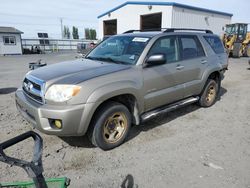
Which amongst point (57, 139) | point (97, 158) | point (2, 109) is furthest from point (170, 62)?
point (2, 109)

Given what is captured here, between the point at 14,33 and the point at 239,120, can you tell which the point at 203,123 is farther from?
the point at 14,33

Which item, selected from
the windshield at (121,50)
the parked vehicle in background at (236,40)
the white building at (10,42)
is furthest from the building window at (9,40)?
the windshield at (121,50)

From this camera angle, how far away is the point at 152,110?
4.27 metres

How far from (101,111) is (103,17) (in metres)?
25.3

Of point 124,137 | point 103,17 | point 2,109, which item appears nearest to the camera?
point 124,137

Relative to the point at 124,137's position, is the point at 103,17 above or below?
above

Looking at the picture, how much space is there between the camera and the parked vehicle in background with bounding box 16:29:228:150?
3.15 meters

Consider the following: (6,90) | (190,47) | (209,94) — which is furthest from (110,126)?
(6,90)

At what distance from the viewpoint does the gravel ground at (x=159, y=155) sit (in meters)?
2.97

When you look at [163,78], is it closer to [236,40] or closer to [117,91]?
[117,91]

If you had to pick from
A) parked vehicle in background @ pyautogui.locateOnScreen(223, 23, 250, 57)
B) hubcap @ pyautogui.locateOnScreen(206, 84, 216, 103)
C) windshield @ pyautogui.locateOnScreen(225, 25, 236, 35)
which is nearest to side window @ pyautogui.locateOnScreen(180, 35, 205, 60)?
hubcap @ pyautogui.locateOnScreen(206, 84, 216, 103)

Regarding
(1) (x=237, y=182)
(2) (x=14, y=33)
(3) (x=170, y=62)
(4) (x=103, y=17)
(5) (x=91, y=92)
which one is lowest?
(1) (x=237, y=182)

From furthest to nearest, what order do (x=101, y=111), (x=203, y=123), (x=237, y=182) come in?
1. (x=203, y=123)
2. (x=101, y=111)
3. (x=237, y=182)

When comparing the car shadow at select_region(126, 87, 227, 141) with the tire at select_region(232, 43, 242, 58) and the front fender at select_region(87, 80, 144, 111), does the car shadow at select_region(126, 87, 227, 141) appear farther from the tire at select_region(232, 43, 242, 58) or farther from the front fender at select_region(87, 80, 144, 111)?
the tire at select_region(232, 43, 242, 58)
